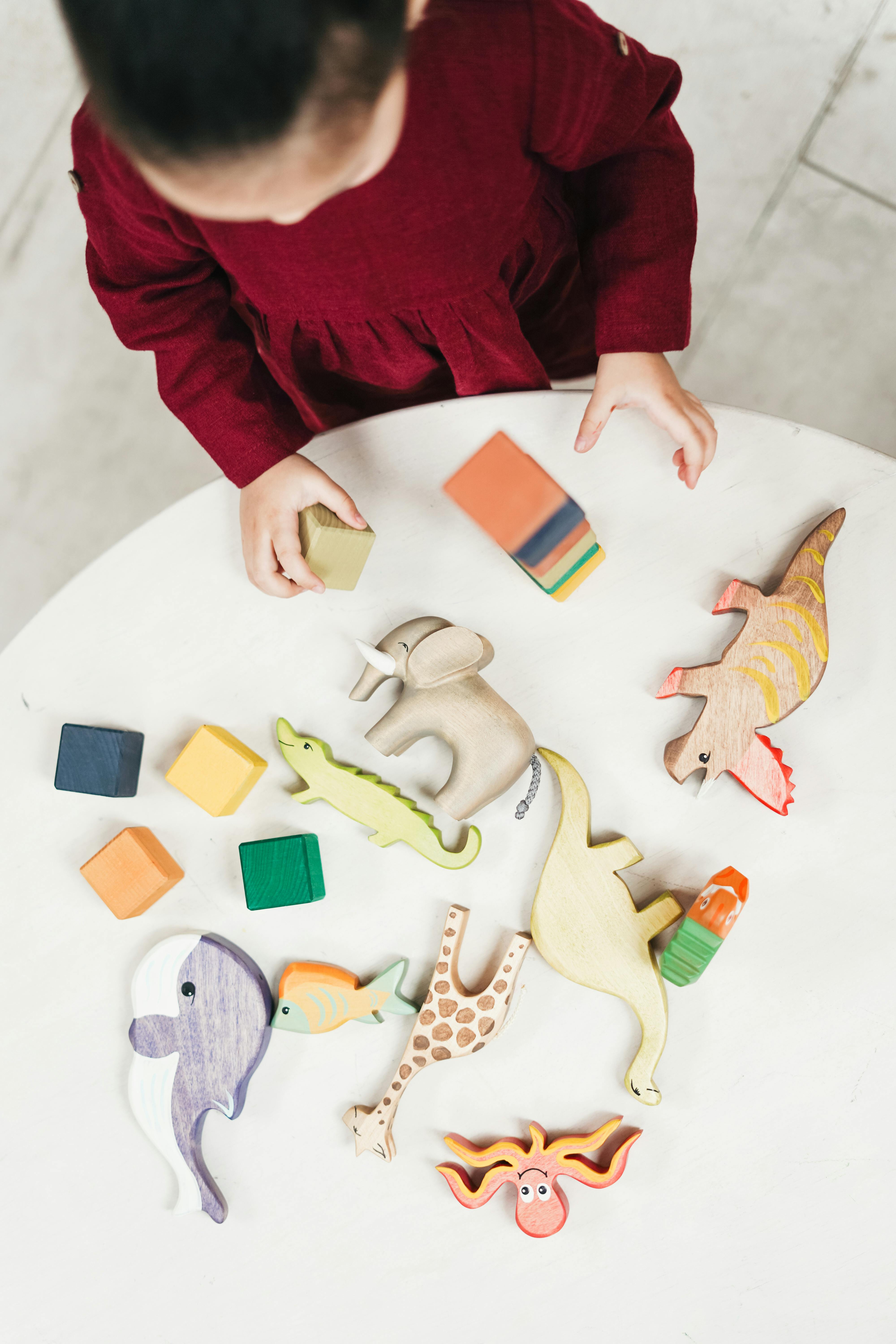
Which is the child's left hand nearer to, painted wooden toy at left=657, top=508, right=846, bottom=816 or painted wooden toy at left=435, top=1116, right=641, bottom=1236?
painted wooden toy at left=657, top=508, right=846, bottom=816

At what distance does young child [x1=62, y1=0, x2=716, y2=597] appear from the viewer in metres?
0.32

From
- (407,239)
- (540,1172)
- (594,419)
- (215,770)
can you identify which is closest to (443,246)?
(407,239)

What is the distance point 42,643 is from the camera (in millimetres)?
547

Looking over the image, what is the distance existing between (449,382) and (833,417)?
512 millimetres

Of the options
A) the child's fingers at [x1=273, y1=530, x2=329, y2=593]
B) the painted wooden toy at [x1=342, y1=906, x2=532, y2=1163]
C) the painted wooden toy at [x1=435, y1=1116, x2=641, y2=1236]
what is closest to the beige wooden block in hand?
the child's fingers at [x1=273, y1=530, x2=329, y2=593]

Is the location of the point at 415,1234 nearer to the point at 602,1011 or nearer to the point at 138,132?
the point at 602,1011

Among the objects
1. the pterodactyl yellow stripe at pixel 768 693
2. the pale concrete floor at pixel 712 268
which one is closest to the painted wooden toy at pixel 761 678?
the pterodactyl yellow stripe at pixel 768 693

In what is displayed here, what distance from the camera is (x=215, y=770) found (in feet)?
1.73

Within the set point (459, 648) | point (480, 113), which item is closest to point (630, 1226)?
point (459, 648)

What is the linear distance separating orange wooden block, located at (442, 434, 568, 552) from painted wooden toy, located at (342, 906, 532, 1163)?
248 millimetres

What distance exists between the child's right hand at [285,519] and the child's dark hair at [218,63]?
0.79 feet

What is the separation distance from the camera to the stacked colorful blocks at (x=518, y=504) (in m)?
0.44

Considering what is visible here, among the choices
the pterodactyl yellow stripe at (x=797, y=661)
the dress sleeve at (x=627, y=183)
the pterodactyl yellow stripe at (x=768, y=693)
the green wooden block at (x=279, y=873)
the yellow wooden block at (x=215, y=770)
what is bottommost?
the green wooden block at (x=279, y=873)

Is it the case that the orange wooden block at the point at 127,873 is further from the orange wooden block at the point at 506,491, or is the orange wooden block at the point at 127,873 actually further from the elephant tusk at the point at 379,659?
the orange wooden block at the point at 506,491
